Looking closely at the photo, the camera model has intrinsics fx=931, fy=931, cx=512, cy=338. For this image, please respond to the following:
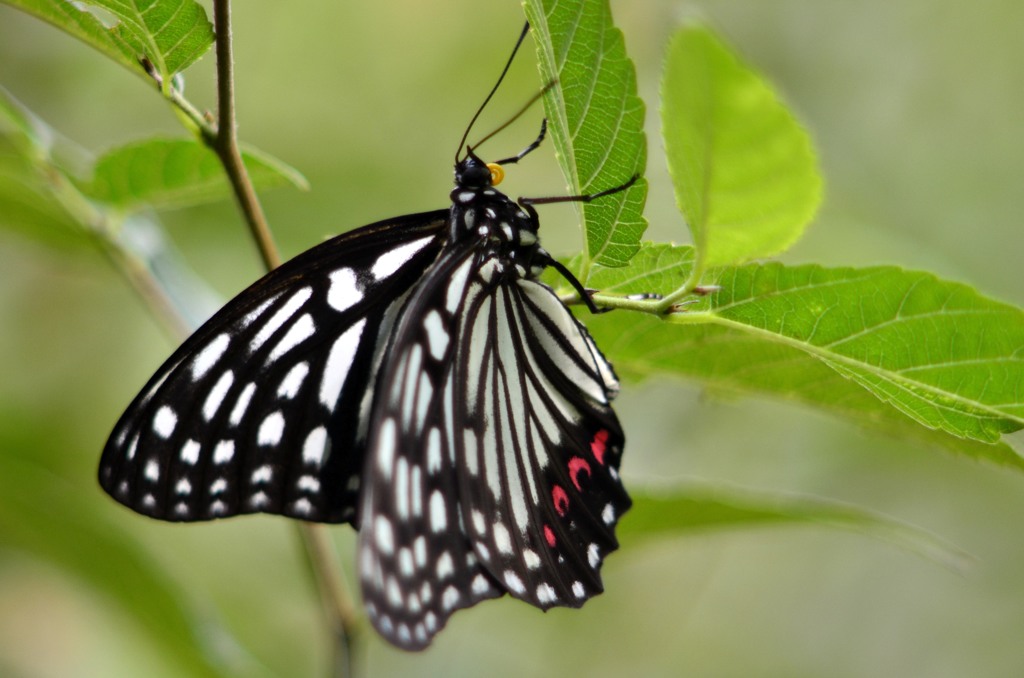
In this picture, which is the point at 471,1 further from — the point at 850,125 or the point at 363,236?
the point at 363,236

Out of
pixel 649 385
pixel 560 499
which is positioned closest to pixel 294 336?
pixel 560 499

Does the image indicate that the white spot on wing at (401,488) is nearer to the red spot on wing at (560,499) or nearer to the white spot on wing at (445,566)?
the white spot on wing at (445,566)

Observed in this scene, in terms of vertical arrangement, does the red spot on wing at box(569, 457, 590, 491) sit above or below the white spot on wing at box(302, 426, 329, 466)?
below

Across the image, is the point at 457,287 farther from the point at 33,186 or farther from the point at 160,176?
the point at 33,186

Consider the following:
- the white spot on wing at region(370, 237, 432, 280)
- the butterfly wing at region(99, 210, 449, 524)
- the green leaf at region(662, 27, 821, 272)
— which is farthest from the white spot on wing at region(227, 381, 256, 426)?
the green leaf at region(662, 27, 821, 272)

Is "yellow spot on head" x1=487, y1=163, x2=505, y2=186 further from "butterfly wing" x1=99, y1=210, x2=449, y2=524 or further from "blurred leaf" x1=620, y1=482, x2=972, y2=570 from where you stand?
"blurred leaf" x1=620, y1=482, x2=972, y2=570

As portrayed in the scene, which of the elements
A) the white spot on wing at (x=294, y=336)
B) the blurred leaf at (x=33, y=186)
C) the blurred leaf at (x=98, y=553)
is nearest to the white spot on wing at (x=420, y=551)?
the white spot on wing at (x=294, y=336)

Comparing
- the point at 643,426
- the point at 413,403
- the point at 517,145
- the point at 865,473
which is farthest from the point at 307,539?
the point at 517,145
